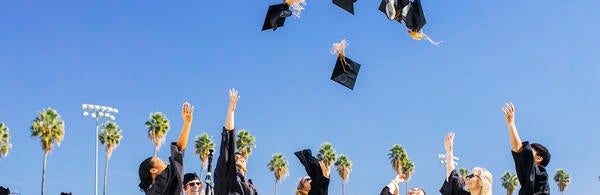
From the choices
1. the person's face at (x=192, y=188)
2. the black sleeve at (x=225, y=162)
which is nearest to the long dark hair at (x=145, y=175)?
the person's face at (x=192, y=188)

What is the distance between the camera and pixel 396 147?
6888 centimetres

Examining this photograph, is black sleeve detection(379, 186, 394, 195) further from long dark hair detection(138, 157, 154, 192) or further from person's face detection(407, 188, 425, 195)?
long dark hair detection(138, 157, 154, 192)

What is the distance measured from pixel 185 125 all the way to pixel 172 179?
491 millimetres

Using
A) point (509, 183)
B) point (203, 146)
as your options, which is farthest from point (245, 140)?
point (509, 183)

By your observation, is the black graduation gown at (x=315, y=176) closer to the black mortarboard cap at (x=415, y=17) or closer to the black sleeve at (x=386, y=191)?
the black sleeve at (x=386, y=191)

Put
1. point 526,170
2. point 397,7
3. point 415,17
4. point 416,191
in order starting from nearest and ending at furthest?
point 526,170 → point 416,191 → point 397,7 → point 415,17

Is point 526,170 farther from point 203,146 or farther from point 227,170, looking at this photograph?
point 203,146

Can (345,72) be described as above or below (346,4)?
below

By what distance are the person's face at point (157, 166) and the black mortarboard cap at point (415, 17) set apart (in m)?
3.28

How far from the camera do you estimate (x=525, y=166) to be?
648cm

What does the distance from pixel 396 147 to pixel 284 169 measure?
35.9 feet

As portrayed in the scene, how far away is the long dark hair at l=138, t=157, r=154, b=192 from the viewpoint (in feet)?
20.4

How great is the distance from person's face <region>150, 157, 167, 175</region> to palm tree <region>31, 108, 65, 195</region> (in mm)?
44060

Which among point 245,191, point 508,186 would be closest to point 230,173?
point 245,191
